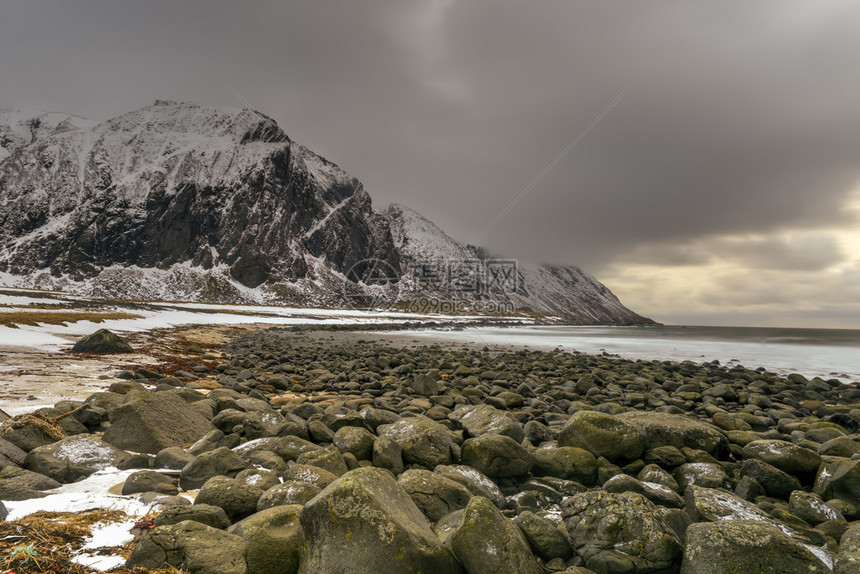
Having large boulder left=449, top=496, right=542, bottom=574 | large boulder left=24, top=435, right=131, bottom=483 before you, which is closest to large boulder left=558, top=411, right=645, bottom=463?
large boulder left=449, top=496, right=542, bottom=574

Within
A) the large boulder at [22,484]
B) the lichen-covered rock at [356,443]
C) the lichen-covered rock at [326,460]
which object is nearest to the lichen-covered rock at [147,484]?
the large boulder at [22,484]

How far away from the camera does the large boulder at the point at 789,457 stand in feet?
20.4

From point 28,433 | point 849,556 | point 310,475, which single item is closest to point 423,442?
point 310,475

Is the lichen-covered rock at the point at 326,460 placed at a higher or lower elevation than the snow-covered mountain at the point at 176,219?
lower

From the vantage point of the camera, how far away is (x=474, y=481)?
5.46m

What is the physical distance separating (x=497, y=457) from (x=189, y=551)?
169 inches

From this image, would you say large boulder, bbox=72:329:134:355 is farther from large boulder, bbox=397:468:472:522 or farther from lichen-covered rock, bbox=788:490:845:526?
lichen-covered rock, bbox=788:490:845:526

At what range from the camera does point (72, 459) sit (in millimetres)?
5328

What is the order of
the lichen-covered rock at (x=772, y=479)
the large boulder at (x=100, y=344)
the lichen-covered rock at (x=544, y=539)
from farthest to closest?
the large boulder at (x=100, y=344) < the lichen-covered rock at (x=772, y=479) < the lichen-covered rock at (x=544, y=539)

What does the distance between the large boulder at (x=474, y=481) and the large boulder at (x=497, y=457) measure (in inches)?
22.8

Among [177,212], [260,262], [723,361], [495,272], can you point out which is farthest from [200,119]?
[723,361]

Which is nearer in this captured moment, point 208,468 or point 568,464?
point 208,468

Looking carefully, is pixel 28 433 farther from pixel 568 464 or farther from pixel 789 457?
pixel 789 457

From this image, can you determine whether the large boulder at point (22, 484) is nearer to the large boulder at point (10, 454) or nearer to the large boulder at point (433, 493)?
the large boulder at point (10, 454)
